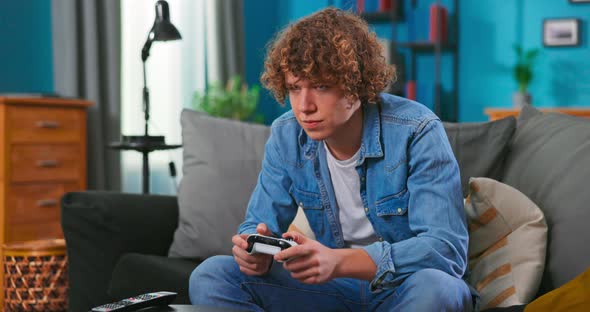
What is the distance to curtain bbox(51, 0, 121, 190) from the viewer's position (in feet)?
12.9

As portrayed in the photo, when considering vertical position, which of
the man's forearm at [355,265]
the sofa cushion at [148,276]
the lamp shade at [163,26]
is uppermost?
the lamp shade at [163,26]

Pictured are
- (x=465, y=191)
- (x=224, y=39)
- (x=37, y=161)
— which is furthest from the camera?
(x=224, y=39)

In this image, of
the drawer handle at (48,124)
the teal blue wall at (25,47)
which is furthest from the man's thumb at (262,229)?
the teal blue wall at (25,47)

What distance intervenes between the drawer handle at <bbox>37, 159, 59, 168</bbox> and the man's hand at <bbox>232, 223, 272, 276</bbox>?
2.00 metres

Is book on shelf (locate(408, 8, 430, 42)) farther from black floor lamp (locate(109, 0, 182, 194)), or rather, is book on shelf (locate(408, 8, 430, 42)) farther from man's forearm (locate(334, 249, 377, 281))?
man's forearm (locate(334, 249, 377, 281))

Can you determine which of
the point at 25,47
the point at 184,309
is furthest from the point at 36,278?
the point at 25,47

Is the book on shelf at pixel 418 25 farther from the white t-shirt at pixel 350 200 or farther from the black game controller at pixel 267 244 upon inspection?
the black game controller at pixel 267 244

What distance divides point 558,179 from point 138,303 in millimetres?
1054

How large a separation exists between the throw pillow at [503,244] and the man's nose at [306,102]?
1.55ft

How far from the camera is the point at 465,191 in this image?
6.96 ft

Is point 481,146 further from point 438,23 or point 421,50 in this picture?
point 421,50

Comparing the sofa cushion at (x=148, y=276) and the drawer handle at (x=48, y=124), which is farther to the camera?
the drawer handle at (x=48, y=124)

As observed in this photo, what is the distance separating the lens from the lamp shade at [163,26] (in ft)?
→ 10.1

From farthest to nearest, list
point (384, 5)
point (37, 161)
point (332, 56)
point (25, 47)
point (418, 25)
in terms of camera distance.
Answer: point (418, 25), point (384, 5), point (25, 47), point (37, 161), point (332, 56)
